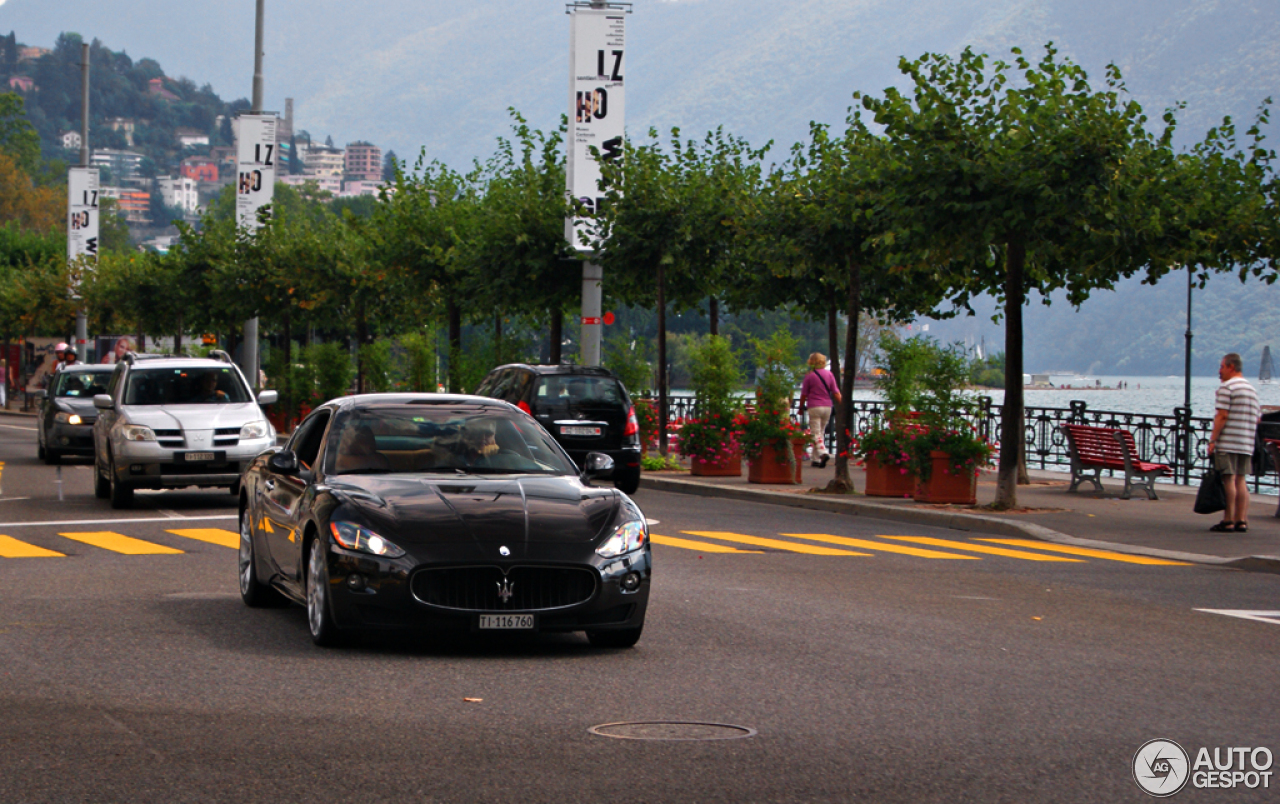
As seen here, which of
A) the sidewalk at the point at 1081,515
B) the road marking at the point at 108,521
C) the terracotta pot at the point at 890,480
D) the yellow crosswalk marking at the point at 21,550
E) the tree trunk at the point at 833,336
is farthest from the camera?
the tree trunk at the point at 833,336

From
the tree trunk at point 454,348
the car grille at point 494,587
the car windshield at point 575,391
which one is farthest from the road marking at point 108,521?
the tree trunk at point 454,348

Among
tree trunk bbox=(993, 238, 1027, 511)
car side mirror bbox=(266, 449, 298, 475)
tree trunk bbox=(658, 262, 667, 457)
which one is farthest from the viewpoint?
tree trunk bbox=(658, 262, 667, 457)

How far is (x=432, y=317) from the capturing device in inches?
1564

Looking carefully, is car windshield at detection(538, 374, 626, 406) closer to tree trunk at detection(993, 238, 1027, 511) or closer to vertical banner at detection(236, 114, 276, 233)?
tree trunk at detection(993, 238, 1027, 511)

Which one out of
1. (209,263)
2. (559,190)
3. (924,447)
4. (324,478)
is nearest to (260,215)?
(559,190)

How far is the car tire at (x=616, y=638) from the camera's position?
877 cm

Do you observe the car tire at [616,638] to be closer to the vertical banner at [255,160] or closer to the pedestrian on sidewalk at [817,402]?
the pedestrian on sidewalk at [817,402]

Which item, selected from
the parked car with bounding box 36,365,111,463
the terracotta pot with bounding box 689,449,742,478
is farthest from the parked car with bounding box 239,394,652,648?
the parked car with bounding box 36,365,111,463

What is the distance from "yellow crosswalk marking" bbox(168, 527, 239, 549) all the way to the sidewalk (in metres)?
7.56

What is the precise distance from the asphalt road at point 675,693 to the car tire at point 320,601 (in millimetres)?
112

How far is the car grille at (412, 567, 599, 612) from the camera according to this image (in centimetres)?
827

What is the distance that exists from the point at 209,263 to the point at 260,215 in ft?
45.7

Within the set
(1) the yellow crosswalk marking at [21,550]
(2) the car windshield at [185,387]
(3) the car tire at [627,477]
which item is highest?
(2) the car windshield at [185,387]

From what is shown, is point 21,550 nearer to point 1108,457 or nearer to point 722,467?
point 722,467
